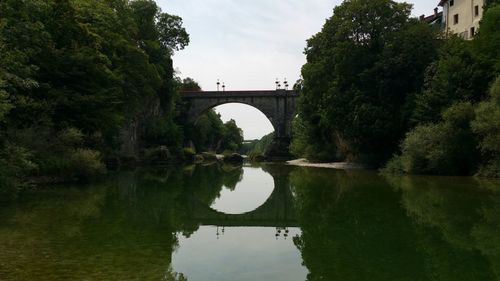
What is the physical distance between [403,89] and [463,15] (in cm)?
1716

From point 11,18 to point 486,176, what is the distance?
74.8 feet

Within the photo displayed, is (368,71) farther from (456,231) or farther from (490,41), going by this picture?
(456,231)

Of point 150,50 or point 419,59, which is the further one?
point 150,50

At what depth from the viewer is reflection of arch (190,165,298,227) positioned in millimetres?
12273

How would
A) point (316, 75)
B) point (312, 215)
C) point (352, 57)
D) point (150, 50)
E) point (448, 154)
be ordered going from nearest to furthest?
1. point (312, 215)
2. point (448, 154)
3. point (352, 57)
4. point (316, 75)
5. point (150, 50)

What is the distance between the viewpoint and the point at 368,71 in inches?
1339

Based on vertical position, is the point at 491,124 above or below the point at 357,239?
above

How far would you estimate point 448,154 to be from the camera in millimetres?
27688

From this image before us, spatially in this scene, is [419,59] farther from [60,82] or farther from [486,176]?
[60,82]

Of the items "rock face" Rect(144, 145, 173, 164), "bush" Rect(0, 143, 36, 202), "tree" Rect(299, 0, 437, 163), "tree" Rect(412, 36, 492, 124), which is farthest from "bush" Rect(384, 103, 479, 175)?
"rock face" Rect(144, 145, 173, 164)

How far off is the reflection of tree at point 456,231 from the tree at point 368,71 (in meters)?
15.1

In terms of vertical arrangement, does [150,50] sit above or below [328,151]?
above

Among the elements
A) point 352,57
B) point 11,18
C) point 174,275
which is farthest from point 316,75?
point 174,275

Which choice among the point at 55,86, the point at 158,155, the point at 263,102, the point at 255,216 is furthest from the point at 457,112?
the point at 263,102
